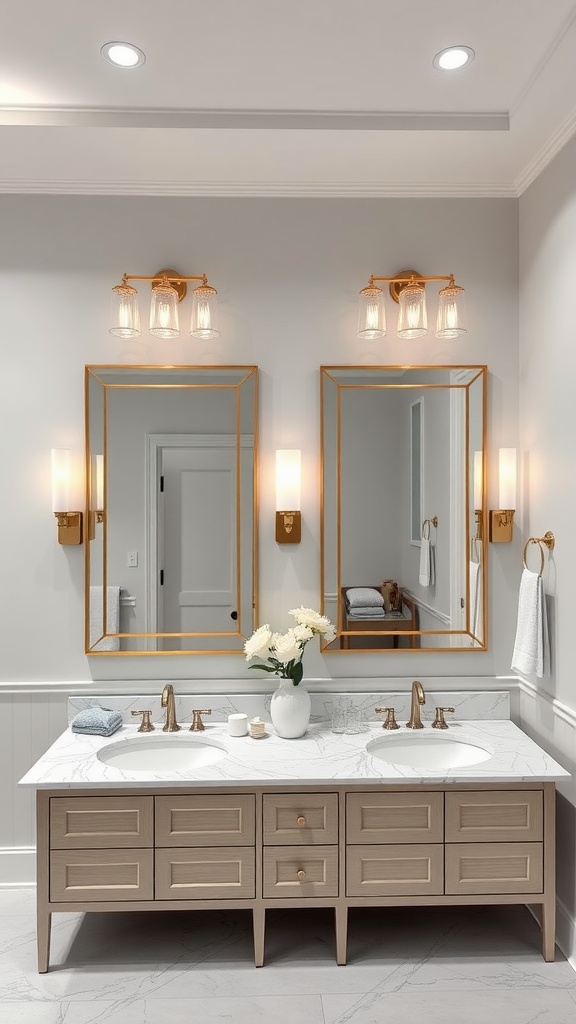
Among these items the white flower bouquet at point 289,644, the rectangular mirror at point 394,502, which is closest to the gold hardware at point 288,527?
the rectangular mirror at point 394,502

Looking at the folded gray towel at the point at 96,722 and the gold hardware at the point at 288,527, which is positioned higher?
the gold hardware at the point at 288,527

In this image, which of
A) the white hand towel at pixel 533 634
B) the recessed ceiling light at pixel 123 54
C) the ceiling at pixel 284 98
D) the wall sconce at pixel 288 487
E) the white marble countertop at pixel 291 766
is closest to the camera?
the ceiling at pixel 284 98

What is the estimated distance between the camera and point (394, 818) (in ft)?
7.31

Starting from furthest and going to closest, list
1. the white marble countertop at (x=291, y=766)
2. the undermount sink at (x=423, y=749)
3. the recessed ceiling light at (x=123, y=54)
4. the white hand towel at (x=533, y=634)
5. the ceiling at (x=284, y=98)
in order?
the undermount sink at (x=423, y=749) < the white hand towel at (x=533, y=634) < the white marble countertop at (x=291, y=766) < the recessed ceiling light at (x=123, y=54) < the ceiling at (x=284, y=98)

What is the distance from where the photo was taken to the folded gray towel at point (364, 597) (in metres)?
2.73

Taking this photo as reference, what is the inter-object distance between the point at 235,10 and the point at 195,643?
6.49ft

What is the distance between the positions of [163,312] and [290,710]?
4.77 feet

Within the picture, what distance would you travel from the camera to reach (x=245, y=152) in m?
2.46

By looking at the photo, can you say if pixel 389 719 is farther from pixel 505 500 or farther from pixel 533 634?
pixel 505 500

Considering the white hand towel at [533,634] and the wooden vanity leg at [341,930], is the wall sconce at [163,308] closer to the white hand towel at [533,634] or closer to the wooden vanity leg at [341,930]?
the white hand towel at [533,634]

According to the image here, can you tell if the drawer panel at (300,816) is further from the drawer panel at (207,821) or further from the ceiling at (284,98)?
the ceiling at (284,98)

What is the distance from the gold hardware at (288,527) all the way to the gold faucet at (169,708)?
0.67 metres

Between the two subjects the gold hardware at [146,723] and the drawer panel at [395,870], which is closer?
the drawer panel at [395,870]

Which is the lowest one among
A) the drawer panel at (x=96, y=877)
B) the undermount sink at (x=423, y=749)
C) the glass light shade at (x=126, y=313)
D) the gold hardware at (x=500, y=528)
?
the drawer panel at (x=96, y=877)
